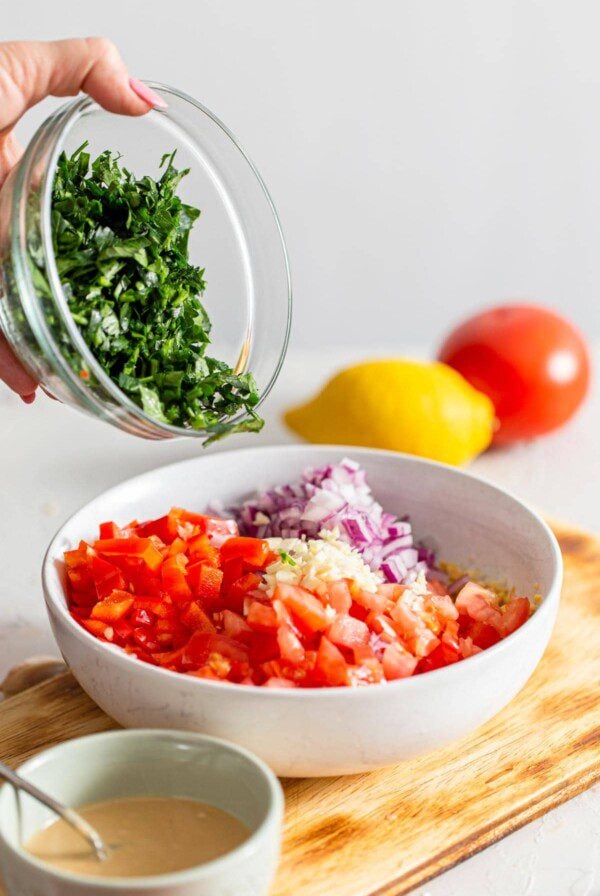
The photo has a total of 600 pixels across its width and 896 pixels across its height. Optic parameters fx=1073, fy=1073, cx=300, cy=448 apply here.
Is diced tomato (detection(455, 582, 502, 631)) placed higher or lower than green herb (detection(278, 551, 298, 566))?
lower

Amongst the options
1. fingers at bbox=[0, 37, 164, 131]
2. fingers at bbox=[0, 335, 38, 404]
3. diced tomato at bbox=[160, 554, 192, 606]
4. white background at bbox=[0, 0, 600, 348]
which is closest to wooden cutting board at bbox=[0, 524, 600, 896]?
diced tomato at bbox=[160, 554, 192, 606]

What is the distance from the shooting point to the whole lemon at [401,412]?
302 cm

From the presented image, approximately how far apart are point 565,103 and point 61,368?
4.21m

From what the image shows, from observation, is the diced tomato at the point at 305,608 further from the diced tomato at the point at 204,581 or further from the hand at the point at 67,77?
the hand at the point at 67,77

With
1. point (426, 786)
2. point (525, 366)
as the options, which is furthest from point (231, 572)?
point (525, 366)

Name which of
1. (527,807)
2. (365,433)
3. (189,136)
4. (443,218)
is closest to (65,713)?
(527,807)

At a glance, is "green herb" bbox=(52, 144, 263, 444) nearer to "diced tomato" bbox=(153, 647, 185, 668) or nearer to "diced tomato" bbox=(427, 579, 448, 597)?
"diced tomato" bbox=(153, 647, 185, 668)

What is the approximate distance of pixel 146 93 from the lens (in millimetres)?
1890

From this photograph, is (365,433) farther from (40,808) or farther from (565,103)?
(565,103)

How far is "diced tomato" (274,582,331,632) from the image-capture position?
1.72 meters

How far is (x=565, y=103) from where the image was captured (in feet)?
17.1

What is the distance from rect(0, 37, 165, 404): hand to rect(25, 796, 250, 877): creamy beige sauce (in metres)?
1.18

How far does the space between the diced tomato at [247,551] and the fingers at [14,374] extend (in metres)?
0.61

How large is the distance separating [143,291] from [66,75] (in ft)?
1.57
